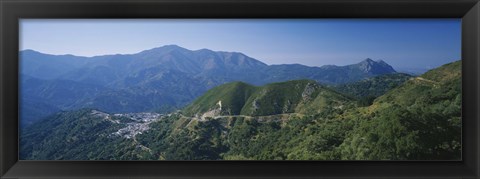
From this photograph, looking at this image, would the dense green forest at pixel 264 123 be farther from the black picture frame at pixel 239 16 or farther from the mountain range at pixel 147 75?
the black picture frame at pixel 239 16

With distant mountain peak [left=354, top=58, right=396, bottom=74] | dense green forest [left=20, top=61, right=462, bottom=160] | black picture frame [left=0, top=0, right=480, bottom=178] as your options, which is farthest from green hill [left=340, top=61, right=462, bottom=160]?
black picture frame [left=0, top=0, right=480, bottom=178]

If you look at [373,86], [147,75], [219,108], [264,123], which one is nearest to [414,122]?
[373,86]

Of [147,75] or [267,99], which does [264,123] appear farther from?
[147,75]

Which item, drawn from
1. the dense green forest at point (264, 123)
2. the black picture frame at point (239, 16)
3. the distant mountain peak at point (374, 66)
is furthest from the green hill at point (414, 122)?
the black picture frame at point (239, 16)

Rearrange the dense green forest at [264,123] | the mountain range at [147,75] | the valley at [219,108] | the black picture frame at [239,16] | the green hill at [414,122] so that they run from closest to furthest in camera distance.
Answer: the black picture frame at [239,16] → the green hill at [414,122] → the dense green forest at [264,123] → the valley at [219,108] → the mountain range at [147,75]

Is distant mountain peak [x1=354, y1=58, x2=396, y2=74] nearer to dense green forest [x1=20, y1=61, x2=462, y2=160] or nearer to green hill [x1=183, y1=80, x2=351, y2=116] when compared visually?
dense green forest [x1=20, y1=61, x2=462, y2=160]
